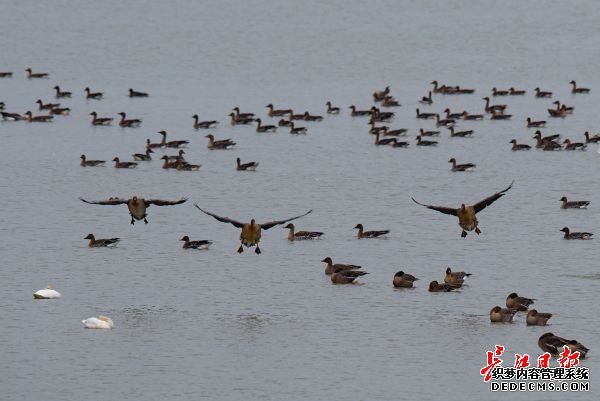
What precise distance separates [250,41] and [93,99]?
99.0 feet

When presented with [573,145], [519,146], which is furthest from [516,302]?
[573,145]

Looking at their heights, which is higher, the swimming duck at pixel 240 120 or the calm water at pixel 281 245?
the swimming duck at pixel 240 120

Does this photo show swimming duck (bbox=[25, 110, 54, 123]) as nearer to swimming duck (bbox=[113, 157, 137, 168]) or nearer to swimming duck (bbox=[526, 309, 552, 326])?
swimming duck (bbox=[113, 157, 137, 168])

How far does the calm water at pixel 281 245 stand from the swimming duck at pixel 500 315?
35 centimetres

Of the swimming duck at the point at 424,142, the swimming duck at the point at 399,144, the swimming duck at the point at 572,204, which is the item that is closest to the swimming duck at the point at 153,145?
the swimming duck at the point at 399,144

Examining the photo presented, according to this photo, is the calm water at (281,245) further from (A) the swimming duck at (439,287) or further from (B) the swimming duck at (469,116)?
(B) the swimming duck at (469,116)

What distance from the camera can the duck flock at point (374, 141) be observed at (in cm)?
3396

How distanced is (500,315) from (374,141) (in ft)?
115

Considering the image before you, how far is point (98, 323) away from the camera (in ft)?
103

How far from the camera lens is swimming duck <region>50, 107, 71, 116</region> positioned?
74.6m

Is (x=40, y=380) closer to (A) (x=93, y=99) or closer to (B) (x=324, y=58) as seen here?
(A) (x=93, y=99)

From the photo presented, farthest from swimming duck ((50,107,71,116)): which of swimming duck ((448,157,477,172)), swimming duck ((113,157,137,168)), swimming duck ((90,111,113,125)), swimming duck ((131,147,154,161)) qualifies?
swimming duck ((448,157,477,172))

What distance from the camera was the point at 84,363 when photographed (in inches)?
1135

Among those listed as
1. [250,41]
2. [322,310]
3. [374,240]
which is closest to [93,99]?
[250,41]
